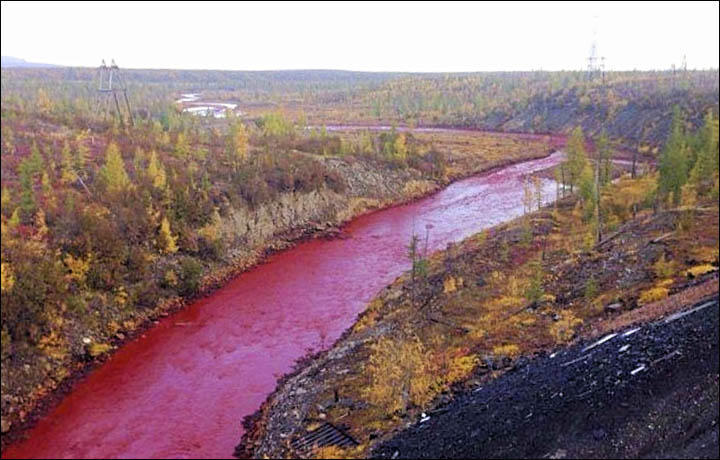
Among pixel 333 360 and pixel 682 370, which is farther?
pixel 333 360

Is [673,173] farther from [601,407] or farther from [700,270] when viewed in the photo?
[601,407]

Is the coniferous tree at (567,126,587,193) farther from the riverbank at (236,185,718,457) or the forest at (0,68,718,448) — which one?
the riverbank at (236,185,718,457)

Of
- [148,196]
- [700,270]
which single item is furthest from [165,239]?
[700,270]

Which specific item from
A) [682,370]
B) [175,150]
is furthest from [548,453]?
[175,150]

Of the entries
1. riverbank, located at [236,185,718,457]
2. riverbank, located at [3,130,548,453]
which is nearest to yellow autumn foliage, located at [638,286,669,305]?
riverbank, located at [236,185,718,457]

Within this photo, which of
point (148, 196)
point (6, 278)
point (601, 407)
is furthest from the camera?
point (148, 196)

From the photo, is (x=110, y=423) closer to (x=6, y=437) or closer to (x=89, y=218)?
(x=6, y=437)
